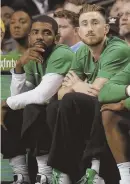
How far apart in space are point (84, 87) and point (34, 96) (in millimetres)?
454

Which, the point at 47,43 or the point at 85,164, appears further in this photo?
the point at 47,43

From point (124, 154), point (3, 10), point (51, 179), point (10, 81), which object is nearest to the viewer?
point (124, 154)

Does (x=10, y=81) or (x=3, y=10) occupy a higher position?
(x=3, y=10)

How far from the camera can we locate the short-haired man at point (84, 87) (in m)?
3.74

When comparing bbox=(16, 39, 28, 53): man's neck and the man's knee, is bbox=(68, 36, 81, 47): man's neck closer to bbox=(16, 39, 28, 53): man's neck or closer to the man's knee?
bbox=(16, 39, 28, 53): man's neck

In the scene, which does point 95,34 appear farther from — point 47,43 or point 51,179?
point 51,179

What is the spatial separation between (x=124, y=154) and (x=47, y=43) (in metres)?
1.21

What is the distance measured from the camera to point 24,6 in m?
5.14

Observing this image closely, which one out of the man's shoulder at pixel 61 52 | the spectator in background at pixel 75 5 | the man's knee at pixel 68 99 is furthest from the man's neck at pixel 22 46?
the man's knee at pixel 68 99

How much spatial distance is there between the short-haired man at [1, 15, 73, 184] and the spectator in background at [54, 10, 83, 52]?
8 cm

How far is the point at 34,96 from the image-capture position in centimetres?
429

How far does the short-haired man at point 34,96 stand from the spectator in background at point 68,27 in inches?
3.1

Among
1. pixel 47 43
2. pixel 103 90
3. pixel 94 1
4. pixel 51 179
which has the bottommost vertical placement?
pixel 51 179

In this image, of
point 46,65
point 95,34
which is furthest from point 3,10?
point 95,34
